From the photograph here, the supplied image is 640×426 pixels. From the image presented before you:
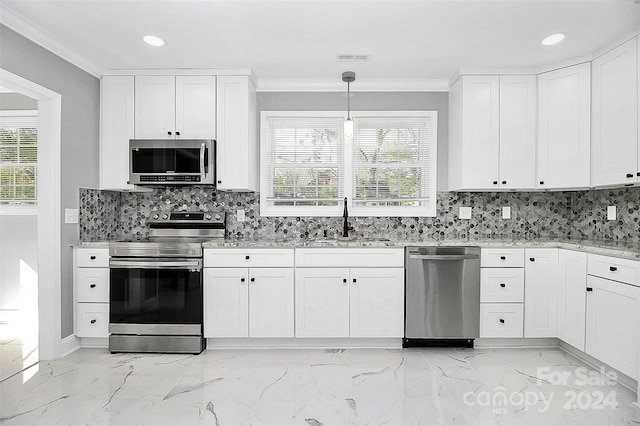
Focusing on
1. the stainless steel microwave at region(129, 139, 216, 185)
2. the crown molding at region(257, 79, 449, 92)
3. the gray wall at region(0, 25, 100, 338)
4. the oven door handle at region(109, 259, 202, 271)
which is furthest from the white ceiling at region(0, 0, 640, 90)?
the oven door handle at region(109, 259, 202, 271)

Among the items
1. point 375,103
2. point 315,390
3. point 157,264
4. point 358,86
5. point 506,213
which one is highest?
point 358,86

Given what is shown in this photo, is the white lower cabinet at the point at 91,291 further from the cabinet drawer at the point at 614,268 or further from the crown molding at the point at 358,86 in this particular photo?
the cabinet drawer at the point at 614,268

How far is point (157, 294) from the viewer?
315 centimetres

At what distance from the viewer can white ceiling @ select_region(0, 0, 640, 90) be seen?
2.41 metres

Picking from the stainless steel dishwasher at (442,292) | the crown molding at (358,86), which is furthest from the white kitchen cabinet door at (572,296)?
the crown molding at (358,86)

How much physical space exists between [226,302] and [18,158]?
10.2 ft

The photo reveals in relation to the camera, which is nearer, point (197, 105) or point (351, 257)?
point (351, 257)

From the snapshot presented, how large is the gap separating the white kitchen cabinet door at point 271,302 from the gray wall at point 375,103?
5.58 ft

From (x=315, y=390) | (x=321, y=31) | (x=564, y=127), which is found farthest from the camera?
(x=564, y=127)

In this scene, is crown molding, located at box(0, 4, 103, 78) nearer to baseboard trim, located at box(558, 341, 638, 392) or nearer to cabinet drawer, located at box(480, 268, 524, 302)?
cabinet drawer, located at box(480, 268, 524, 302)

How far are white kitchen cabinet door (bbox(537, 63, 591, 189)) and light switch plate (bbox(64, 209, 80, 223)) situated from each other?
13.6 ft

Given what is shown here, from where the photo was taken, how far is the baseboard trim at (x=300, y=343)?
10.8 ft

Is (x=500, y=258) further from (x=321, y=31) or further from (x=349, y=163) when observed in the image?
(x=321, y=31)

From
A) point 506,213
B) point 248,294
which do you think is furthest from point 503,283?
point 248,294
